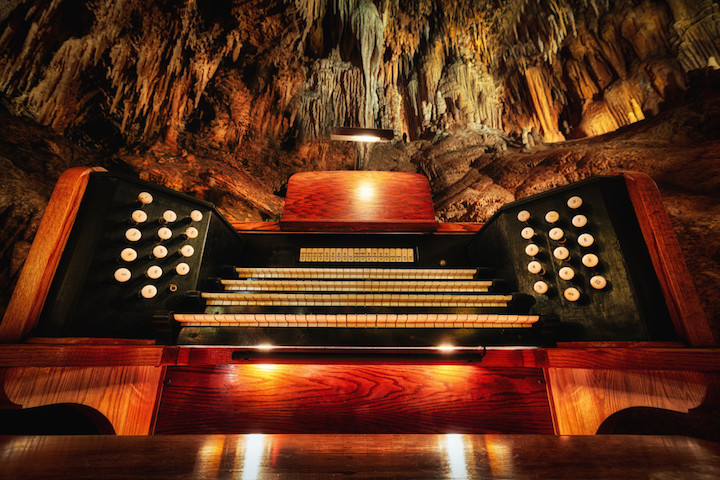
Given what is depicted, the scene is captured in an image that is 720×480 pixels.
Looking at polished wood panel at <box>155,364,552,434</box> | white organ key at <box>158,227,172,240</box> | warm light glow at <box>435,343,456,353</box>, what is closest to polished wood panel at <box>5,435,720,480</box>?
warm light glow at <box>435,343,456,353</box>

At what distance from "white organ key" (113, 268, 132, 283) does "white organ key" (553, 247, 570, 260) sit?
227 cm

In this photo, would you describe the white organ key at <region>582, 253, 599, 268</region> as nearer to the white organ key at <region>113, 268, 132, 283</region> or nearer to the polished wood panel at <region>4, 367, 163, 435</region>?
the polished wood panel at <region>4, 367, 163, 435</region>

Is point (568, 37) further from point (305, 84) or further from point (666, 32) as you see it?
point (305, 84)

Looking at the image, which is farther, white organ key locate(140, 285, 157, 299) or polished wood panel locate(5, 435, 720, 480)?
white organ key locate(140, 285, 157, 299)

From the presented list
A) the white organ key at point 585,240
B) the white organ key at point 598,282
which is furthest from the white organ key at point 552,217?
the white organ key at point 598,282

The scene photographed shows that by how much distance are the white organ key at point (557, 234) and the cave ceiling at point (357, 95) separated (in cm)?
345

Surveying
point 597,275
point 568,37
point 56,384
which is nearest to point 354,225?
point 597,275

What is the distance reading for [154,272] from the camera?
150 cm

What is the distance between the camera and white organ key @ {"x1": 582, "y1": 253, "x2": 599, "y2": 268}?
1.51 metres

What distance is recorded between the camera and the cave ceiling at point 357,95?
4.33m

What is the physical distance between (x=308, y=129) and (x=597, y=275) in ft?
26.3

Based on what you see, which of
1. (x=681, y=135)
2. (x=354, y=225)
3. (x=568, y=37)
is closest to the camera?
(x=354, y=225)

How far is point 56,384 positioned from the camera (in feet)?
3.81

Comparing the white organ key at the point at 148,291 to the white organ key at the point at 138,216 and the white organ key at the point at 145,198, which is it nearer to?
the white organ key at the point at 138,216
